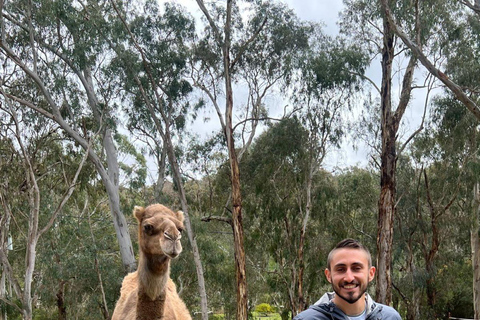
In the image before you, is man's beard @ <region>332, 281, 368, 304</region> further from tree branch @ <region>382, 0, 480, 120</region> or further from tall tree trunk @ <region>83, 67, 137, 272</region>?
tall tree trunk @ <region>83, 67, 137, 272</region>

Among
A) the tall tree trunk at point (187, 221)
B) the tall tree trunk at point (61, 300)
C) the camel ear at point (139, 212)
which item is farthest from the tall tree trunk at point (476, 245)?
the camel ear at point (139, 212)

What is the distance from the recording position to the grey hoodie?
6.86ft

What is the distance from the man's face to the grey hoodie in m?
0.06

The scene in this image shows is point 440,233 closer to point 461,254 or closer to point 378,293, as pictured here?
point 461,254

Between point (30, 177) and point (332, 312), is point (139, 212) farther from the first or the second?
point (30, 177)

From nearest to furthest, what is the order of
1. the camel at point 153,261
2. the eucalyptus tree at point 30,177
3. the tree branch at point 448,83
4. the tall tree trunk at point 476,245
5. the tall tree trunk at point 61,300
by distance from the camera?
the camel at point 153,261, the tree branch at point 448,83, the eucalyptus tree at point 30,177, the tall tree trunk at point 476,245, the tall tree trunk at point 61,300

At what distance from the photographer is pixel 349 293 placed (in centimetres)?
211

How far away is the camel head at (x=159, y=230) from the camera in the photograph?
11.8ft

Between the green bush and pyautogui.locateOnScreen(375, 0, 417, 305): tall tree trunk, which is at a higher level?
pyautogui.locateOnScreen(375, 0, 417, 305): tall tree trunk

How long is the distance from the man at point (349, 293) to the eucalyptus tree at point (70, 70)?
14.2 metres

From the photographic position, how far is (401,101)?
16.5m

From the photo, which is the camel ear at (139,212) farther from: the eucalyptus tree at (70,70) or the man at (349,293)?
the eucalyptus tree at (70,70)

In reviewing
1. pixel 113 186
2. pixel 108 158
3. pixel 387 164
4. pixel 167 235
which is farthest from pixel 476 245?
pixel 167 235

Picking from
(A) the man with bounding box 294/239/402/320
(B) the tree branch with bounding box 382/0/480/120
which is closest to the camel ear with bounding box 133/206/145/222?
(A) the man with bounding box 294/239/402/320
